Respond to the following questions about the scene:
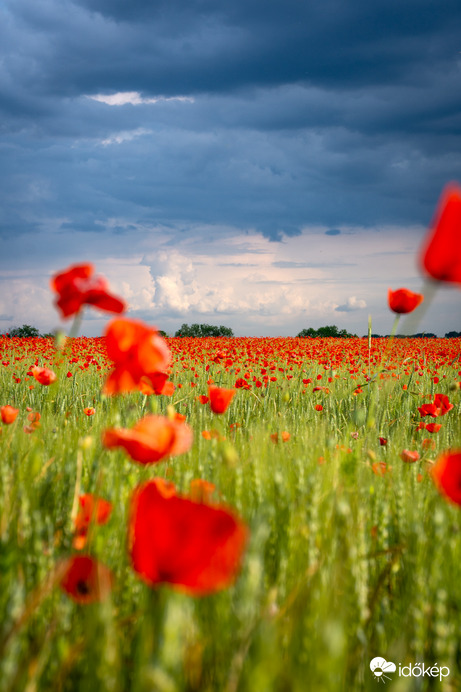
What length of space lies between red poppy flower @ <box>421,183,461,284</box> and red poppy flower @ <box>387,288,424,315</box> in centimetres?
80

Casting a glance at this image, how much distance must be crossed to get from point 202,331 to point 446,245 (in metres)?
19.8

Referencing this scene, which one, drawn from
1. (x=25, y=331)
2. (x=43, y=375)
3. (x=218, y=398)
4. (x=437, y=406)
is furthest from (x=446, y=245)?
(x=25, y=331)

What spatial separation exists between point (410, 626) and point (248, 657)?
1.42 feet

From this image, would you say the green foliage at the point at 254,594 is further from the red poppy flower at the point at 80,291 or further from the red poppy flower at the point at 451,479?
the red poppy flower at the point at 80,291

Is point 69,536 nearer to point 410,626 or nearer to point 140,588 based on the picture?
point 140,588

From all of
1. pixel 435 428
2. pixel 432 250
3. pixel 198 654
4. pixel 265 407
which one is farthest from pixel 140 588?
pixel 265 407

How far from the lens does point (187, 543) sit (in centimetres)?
71

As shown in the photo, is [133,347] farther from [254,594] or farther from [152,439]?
[254,594]

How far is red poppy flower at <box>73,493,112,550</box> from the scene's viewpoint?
1.10 m

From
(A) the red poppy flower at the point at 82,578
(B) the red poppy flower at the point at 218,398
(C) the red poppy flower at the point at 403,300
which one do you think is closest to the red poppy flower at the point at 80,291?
(A) the red poppy flower at the point at 82,578

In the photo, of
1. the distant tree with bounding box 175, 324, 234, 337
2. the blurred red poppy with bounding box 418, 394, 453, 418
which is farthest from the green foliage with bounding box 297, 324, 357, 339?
the blurred red poppy with bounding box 418, 394, 453, 418

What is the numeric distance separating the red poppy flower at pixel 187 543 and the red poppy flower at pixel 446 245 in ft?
2.09

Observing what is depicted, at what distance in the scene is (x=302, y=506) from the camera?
4.17 ft

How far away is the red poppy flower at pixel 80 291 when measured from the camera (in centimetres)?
118
